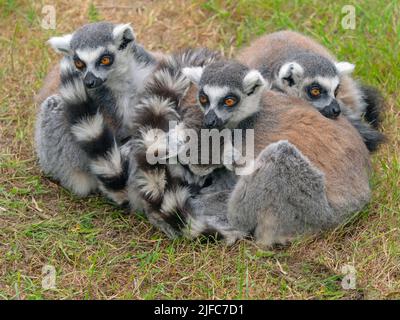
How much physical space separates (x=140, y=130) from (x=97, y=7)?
3.01m

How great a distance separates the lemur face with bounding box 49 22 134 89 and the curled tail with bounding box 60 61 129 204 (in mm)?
251

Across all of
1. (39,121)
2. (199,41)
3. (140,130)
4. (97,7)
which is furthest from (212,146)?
(97,7)

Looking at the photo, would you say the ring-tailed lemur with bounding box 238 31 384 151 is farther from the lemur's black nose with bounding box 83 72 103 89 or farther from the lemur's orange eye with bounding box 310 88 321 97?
the lemur's black nose with bounding box 83 72 103 89

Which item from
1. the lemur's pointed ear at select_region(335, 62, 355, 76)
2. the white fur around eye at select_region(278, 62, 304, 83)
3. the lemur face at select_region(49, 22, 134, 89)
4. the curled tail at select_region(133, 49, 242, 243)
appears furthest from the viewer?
the lemur's pointed ear at select_region(335, 62, 355, 76)

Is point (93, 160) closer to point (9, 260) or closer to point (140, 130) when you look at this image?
point (140, 130)

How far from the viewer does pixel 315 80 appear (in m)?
5.28

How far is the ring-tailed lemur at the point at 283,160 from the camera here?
4500 millimetres

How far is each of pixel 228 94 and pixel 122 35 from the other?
1.03 meters

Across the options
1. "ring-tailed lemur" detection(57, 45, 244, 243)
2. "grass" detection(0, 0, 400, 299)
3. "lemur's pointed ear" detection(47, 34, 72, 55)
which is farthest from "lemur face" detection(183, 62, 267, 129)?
"lemur's pointed ear" detection(47, 34, 72, 55)

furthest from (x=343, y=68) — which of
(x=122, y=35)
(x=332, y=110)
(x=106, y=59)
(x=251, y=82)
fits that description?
(x=106, y=59)

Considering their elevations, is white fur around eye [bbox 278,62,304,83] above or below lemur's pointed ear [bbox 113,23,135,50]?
below

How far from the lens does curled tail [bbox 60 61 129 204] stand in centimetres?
478

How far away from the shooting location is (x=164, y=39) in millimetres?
7098

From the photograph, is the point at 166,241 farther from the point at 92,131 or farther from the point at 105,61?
the point at 105,61
